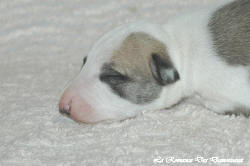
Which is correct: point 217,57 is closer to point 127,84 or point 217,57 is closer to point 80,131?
point 127,84

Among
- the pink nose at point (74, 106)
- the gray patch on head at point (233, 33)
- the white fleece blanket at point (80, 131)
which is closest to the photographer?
the white fleece blanket at point (80, 131)

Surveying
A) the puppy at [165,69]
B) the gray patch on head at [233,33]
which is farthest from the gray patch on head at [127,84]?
the gray patch on head at [233,33]

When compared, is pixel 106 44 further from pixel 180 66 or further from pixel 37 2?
pixel 37 2

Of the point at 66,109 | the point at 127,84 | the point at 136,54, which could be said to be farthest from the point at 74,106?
the point at 136,54

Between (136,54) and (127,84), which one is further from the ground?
(136,54)

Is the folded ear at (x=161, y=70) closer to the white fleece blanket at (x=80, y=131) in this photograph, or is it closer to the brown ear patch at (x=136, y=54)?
the brown ear patch at (x=136, y=54)
